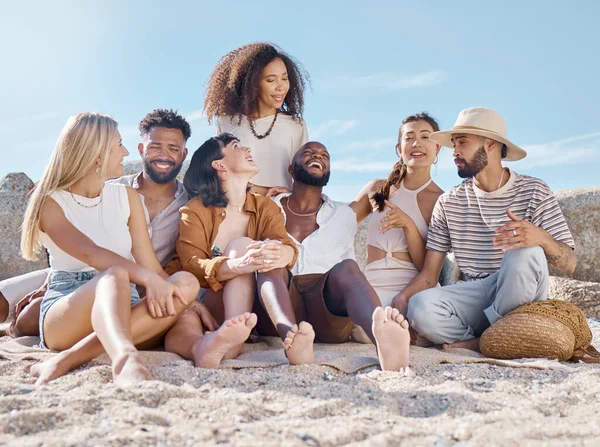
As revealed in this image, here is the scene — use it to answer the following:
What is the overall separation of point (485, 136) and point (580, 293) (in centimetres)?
343

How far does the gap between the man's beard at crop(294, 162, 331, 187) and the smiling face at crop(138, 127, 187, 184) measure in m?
0.89

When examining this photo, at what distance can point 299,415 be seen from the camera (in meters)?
2.24

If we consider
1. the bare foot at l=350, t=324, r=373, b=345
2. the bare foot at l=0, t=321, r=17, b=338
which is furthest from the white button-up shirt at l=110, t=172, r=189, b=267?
the bare foot at l=350, t=324, r=373, b=345

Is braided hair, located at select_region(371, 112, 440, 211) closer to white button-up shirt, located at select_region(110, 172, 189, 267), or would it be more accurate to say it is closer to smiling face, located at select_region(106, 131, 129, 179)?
white button-up shirt, located at select_region(110, 172, 189, 267)

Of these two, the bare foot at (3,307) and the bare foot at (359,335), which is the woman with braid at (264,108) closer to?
the bare foot at (359,335)

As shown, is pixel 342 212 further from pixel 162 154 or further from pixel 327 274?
pixel 162 154

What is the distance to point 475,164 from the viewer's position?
454cm

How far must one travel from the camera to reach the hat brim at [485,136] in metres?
4.50

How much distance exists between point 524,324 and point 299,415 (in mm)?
2142

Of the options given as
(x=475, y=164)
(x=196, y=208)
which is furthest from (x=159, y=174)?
(x=475, y=164)

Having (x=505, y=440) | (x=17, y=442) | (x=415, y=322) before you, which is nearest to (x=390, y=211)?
(x=415, y=322)

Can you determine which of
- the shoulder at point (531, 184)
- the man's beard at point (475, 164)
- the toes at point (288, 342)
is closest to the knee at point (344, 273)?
the toes at point (288, 342)

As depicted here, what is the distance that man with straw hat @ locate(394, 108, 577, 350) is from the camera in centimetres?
399

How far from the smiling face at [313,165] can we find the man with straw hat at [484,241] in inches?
34.6
